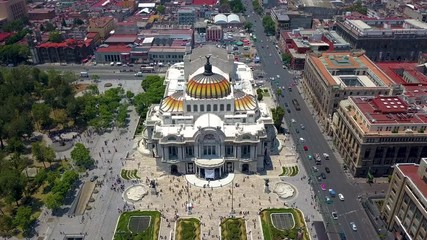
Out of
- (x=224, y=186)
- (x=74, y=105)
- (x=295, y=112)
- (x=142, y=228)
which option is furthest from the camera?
(x=295, y=112)

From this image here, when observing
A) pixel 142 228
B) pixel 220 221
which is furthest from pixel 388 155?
pixel 142 228

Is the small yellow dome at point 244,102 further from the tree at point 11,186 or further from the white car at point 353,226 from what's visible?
the tree at point 11,186

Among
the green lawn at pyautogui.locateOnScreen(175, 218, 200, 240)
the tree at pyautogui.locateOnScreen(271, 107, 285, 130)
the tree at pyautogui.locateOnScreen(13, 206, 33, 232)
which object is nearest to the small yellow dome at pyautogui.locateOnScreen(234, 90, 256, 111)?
the tree at pyautogui.locateOnScreen(271, 107, 285, 130)

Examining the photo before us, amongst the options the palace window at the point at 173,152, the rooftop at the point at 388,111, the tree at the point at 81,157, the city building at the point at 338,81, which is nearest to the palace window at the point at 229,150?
the palace window at the point at 173,152

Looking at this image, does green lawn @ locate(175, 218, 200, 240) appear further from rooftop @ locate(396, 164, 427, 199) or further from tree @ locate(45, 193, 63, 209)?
rooftop @ locate(396, 164, 427, 199)

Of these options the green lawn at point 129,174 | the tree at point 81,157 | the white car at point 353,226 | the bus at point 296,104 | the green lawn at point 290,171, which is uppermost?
the tree at point 81,157

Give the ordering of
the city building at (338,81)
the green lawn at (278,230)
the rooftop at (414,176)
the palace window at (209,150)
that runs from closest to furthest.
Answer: the rooftop at (414,176) < the green lawn at (278,230) < the palace window at (209,150) < the city building at (338,81)

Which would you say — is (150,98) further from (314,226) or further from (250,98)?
(314,226)
